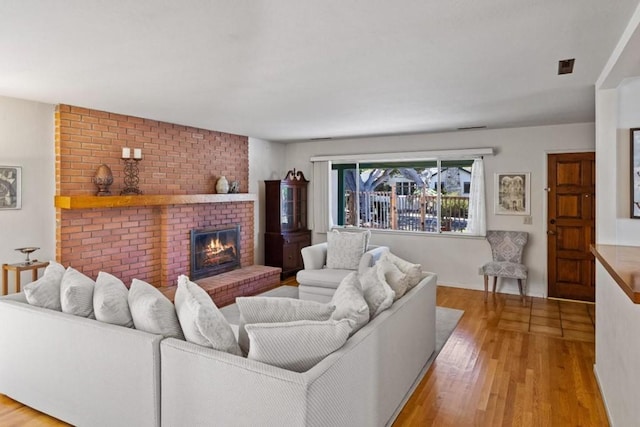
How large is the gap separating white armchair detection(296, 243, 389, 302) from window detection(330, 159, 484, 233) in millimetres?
1473

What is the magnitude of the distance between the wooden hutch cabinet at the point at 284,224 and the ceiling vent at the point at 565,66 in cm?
447

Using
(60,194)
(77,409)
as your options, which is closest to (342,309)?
(77,409)

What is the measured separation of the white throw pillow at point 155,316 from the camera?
211cm

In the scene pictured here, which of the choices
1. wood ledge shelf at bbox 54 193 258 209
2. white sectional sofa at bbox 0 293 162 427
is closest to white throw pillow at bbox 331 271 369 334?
white sectional sofa at bbox 0 293 162 427

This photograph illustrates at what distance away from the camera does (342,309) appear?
2.29 meters

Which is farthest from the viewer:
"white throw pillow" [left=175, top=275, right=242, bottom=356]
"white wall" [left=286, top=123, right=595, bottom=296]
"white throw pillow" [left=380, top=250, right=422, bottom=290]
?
"white wall" [left=286, top=123, right=595, bottom=296]

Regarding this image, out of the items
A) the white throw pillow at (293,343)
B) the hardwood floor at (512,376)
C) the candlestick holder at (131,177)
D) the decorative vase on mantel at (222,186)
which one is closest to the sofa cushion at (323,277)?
the hardwood floor at (512,376)

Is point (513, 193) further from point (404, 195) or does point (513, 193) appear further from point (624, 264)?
point (624, 264)

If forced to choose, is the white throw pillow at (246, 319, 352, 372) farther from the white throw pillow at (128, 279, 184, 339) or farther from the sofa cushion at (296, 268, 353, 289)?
the sofa cushion at (296, 268, 353, 289)

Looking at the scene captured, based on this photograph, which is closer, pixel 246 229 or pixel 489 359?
pixel 489 359

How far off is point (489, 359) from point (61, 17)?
3.77m

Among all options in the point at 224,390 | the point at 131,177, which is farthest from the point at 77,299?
the point at 131,177

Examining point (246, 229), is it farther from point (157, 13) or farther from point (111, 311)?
point (157, 13)

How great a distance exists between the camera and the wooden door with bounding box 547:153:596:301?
5.18 m
